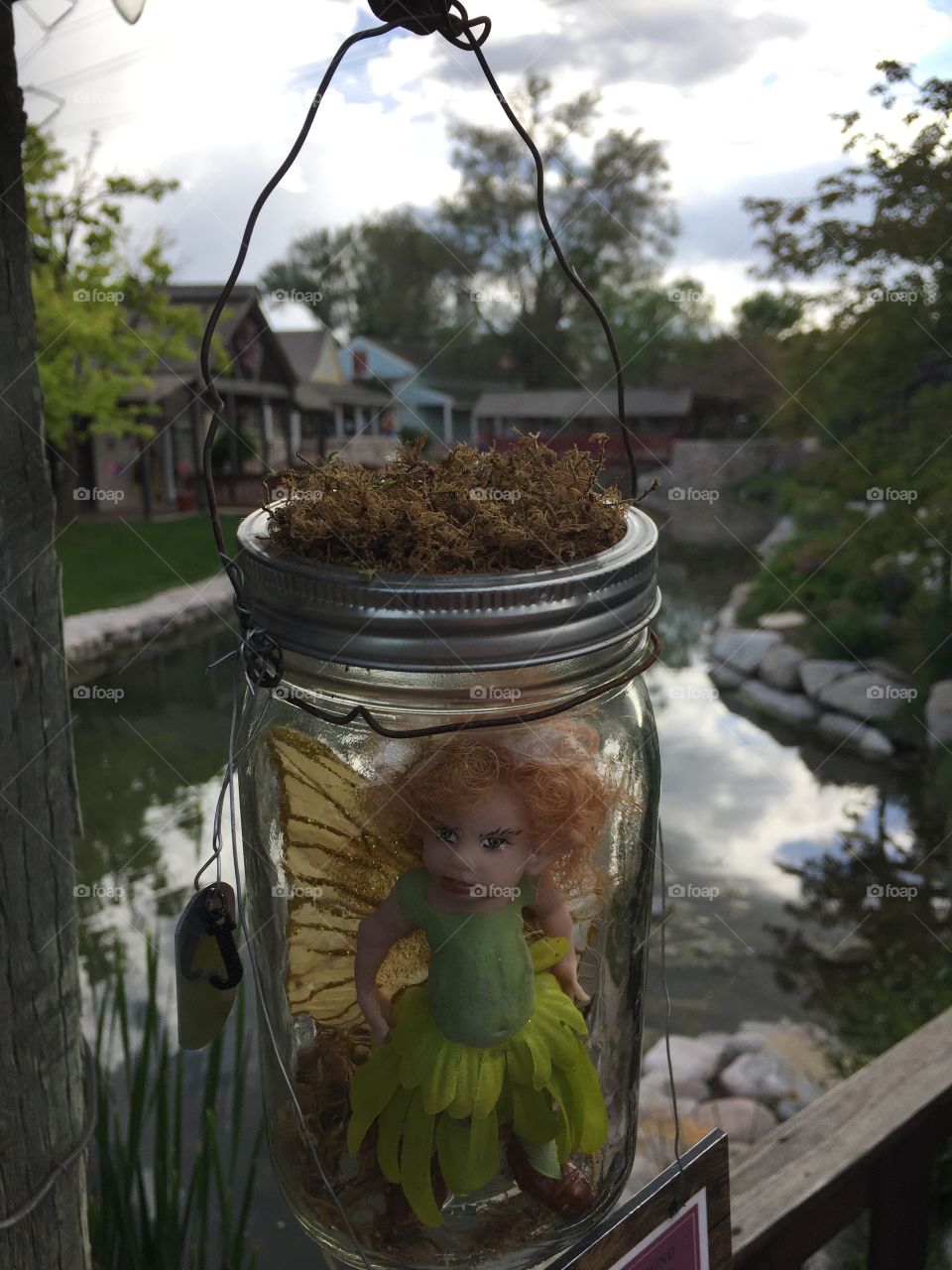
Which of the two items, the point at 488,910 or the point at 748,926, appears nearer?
the point at 488,910

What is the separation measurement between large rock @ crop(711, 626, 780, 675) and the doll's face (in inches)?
179

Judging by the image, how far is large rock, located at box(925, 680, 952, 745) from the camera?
12.7 ft

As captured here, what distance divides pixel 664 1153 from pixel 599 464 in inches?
63.8

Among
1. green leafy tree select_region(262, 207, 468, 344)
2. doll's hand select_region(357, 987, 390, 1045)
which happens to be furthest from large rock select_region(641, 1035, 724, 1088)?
green leafy tree select_region(262, 207, 468, 344)

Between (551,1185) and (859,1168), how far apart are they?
18.5 inches

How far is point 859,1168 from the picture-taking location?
94 cm

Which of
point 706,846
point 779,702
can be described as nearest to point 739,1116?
point 706,846

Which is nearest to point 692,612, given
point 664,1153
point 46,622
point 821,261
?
point 821,261

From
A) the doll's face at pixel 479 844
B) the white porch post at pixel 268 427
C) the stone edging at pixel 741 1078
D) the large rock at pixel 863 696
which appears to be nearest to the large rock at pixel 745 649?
the large rock at pixel 863 696

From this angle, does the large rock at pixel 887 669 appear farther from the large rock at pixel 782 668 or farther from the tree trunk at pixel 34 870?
the tree trunk at pixel 34 870

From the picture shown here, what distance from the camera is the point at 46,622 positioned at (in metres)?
0.75

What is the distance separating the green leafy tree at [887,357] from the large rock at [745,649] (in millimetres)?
892

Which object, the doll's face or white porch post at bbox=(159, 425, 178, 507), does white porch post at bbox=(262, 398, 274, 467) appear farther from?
the doll's face

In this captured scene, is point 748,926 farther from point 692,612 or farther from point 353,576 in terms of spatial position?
point 692,612
